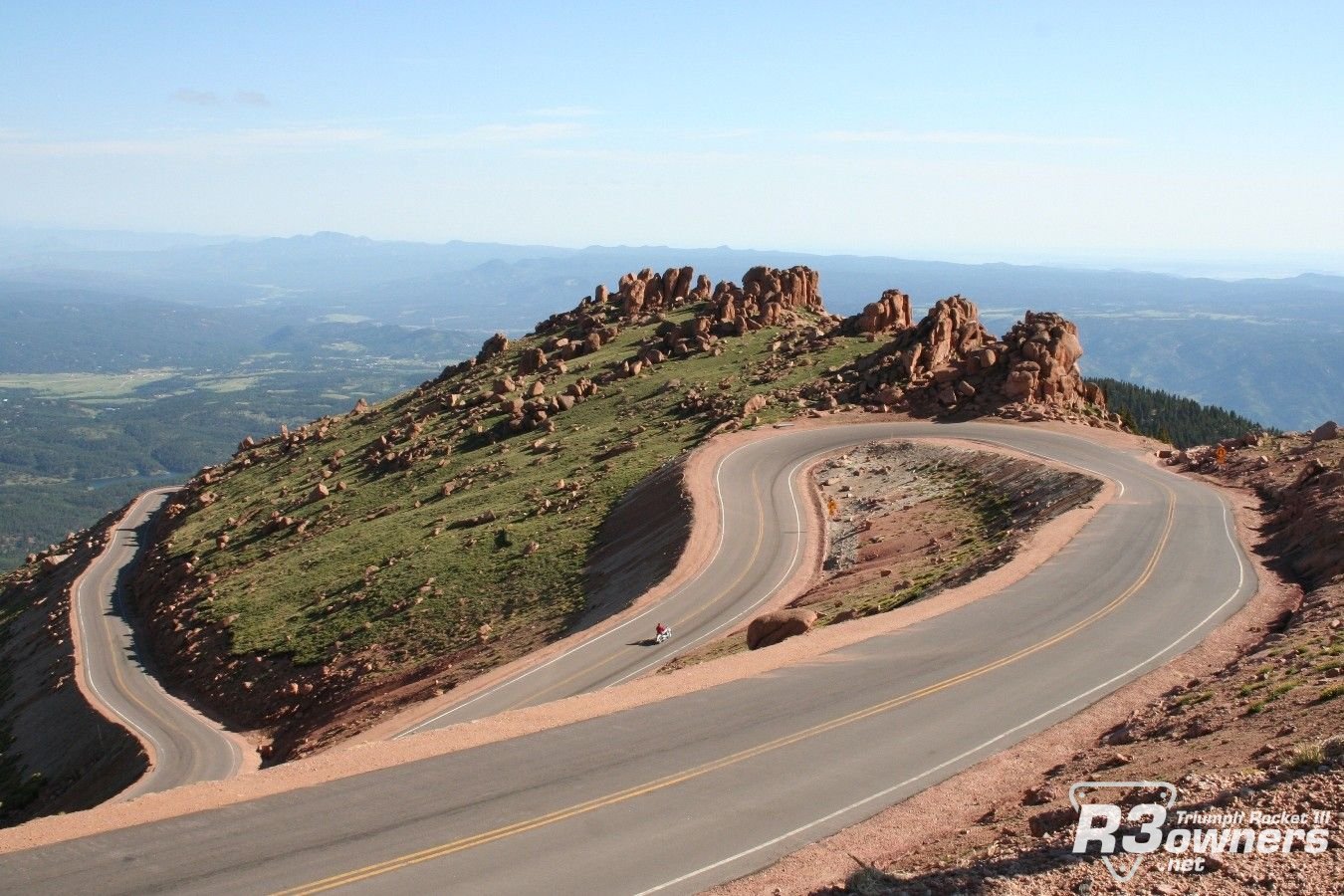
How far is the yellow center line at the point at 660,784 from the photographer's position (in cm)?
1734

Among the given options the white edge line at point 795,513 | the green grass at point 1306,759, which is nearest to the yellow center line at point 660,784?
the white edge line at point 795,513

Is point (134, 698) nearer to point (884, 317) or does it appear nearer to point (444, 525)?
point (444, 525)

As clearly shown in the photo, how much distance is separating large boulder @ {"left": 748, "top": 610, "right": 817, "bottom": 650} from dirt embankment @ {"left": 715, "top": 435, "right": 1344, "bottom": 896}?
1030 centimetres

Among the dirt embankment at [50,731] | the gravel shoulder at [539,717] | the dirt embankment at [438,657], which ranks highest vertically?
the gravel shoulder at [539,717]

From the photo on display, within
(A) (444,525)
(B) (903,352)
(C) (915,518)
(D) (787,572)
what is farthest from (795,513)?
(B) (903,352)

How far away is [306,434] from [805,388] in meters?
48.5

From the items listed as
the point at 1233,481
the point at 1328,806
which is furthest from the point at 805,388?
the point at 1328,806

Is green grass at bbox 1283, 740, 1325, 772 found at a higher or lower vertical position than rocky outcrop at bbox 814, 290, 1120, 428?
lower

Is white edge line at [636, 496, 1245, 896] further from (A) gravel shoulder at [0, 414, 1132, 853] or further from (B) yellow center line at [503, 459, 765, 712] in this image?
(B) yellow center line at [503, 459, 765, 712]

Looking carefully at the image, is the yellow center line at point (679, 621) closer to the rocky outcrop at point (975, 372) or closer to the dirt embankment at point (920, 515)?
the dirt embankment at point (920, 515)

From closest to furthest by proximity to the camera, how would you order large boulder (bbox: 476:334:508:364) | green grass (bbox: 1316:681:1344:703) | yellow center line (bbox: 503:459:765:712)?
green grass (bbox: 1316:681:1344:703), yellow center line (bbox: 503:459:765:712), large boulder (bbox: 476:334:508:364)

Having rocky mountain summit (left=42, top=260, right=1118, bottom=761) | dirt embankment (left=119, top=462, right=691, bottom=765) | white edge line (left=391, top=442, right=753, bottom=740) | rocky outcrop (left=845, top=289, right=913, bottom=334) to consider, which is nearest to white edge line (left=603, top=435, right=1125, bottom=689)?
white edge line (left=391, top=442, right=753, bottom=740)

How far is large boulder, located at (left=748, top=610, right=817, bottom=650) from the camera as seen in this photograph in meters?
33.7

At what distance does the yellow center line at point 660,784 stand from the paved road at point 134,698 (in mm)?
19449
